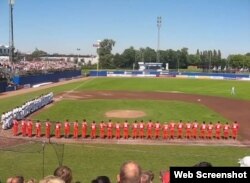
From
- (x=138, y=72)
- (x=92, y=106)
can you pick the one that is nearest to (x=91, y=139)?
(x=92, y=106)

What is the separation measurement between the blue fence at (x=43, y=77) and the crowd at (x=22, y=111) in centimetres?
1783

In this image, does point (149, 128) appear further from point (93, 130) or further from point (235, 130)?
point (235, 130)

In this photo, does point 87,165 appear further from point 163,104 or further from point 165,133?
point 163,104

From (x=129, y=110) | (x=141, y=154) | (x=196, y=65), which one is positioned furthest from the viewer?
(x=196, y=65)

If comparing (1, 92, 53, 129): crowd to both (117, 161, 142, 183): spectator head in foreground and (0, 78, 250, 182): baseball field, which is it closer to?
(0, 78, 250, 182): baseball field

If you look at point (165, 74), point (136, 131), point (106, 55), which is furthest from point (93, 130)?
point (106, 55)

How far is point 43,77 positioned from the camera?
63.8 meters

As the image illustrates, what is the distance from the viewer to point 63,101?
39.8 metres

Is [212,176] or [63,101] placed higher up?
[212,176]

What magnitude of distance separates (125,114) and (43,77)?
34867mm

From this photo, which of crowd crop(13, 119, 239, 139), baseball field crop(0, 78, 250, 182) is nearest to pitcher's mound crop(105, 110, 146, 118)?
baseball field crop(0, 78, 250, 182)

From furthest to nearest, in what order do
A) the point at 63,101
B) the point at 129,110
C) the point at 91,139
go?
the point at 63,101, the point at 129,110, the point at 91,139

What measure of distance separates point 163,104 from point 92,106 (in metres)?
6.96

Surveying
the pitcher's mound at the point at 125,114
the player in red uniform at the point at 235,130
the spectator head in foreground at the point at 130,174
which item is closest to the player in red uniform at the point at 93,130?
the pitcher's mound at the point at 125,114
